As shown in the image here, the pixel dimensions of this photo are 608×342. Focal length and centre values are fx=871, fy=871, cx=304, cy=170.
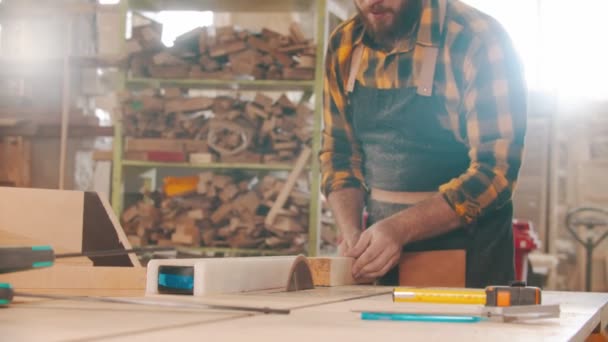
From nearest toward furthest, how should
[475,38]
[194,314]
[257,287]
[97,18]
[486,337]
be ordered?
[486,337] < [194,314] < [257,287] < [475,38] < [97,18]

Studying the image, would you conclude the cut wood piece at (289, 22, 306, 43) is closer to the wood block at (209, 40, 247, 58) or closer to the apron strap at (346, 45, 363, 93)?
the wood block at (209, 40, 247, 58)

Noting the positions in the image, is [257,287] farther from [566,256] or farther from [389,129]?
[566,256]

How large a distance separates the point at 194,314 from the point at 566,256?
5.91m

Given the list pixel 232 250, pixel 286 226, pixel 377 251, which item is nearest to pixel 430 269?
pixel 377 251

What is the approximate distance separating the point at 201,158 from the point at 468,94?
6.84 feet

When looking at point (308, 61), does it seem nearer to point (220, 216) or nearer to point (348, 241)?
point (220, 216)

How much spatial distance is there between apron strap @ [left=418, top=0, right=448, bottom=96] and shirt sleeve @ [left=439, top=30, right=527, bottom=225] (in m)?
0.10

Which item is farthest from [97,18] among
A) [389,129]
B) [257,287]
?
[257,287]

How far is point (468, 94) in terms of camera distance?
2533mm

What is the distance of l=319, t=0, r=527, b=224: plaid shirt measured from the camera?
7.87 feet

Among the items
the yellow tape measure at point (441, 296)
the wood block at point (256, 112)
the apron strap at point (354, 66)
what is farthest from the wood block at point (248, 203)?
the yellow tape measure at point (441, 296)

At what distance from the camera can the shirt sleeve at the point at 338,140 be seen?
2.72 m

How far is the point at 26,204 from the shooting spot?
1.69m

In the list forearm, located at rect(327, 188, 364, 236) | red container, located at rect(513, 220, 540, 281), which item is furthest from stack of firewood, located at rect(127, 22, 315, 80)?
forearm, located at rect(327, 188, 364, 236)
